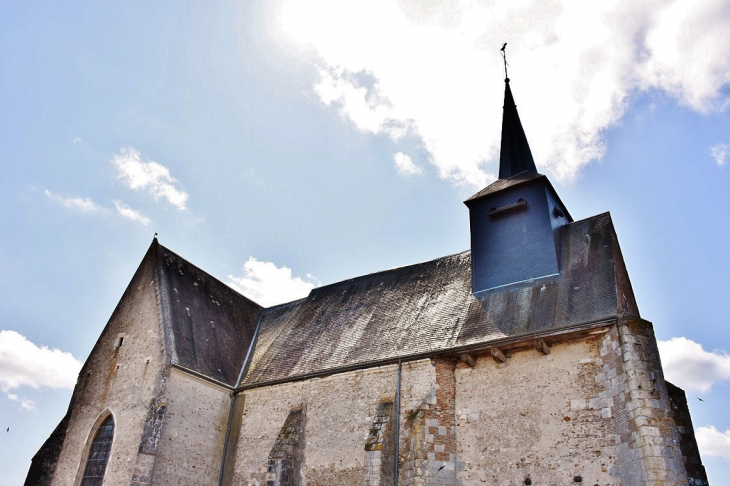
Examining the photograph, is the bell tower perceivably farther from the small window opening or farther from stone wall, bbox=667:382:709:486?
the small window opening

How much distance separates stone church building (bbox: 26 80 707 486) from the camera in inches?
377

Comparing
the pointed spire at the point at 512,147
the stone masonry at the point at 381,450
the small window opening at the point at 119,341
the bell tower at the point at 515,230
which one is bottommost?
the stone masonry at the point at 381,450

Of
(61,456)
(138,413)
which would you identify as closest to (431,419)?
(138,413)

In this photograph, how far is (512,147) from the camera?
15836mm

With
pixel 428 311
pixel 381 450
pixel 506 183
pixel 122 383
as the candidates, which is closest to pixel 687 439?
pixel 381 450

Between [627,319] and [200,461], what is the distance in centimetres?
1035

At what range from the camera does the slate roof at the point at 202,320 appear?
14289 mm

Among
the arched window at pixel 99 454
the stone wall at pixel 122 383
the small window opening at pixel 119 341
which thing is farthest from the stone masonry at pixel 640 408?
the small window opening at pixel 119 341

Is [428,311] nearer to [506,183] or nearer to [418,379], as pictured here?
[418,379]

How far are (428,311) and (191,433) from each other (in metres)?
6.65

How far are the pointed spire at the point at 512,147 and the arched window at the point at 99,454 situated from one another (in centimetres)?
1252

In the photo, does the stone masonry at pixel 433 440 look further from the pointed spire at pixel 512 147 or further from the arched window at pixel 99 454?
the arched window at pixel 99 454

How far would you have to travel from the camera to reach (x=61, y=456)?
1365cm

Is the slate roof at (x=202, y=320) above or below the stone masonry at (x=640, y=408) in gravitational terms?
above
